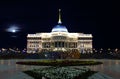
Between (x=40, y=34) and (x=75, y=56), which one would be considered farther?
(x=40, y=34)

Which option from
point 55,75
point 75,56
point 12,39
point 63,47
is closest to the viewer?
point 55,75

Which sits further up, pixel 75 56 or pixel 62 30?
pixel 62 30

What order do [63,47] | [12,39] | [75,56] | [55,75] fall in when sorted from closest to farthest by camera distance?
[55,75]
[75,56]
[63,47]
[12,39]

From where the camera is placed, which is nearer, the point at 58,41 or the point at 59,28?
the point at 58,41

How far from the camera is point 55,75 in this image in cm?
1473

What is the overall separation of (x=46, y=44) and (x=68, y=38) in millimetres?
10252

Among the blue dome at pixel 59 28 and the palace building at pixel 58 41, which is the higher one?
the blue dome at pixel 59 28

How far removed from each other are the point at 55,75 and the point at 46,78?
51cm

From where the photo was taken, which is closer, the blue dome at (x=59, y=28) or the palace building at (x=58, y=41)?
the palace building at (x=58, y=41)

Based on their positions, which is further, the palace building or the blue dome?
the blue dome

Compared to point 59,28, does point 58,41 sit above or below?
below

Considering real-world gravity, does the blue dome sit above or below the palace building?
above

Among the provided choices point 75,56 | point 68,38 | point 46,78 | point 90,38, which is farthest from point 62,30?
point 46,78

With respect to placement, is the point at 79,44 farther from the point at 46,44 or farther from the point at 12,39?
the point at 12,39
